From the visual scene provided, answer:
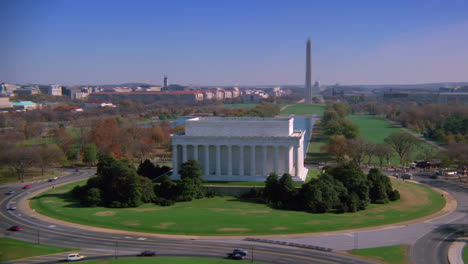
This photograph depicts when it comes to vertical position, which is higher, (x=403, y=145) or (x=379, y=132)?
(x=403, y=145)

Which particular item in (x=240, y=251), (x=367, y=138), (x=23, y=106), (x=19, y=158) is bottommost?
(x=240, y=251)

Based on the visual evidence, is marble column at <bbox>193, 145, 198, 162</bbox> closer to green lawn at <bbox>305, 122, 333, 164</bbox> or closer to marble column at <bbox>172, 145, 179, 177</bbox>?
marble column at <bbox>172, 145, 179, 177</bbox>

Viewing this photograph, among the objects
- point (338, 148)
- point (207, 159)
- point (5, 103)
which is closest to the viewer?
point (207, 159)

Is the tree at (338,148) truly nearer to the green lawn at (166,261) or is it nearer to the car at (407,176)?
the car at (407,176)

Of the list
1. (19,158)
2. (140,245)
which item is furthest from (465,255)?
(19,158)

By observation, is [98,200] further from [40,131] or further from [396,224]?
[40,131]

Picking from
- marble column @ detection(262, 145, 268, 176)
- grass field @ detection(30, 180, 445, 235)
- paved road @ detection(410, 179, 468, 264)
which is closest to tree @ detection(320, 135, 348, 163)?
marble column @ detection(262, 145, 268, 176)

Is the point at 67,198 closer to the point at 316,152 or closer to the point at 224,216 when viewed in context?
the point at 224,216

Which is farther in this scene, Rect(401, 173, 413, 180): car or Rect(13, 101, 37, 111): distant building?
Rect(13, 101, 37, 111): distant building
